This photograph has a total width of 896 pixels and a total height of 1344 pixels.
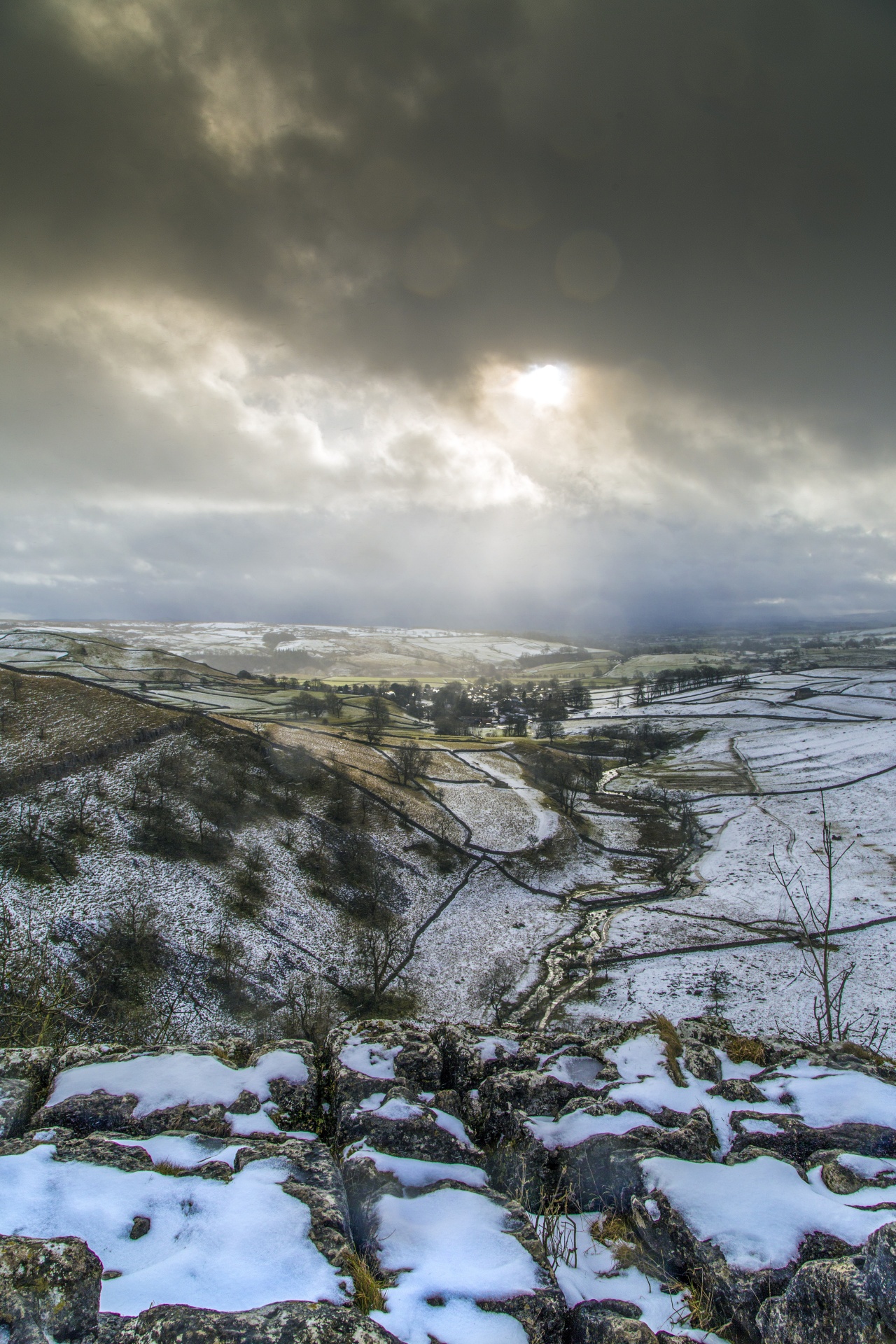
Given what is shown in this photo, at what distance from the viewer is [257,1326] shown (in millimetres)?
4129

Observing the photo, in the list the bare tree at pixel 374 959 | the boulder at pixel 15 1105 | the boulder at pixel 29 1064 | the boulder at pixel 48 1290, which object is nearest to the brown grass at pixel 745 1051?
the boulder at pixel 48 1290

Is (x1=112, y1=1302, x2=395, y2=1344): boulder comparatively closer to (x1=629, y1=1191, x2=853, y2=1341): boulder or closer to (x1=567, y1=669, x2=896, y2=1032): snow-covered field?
(x1=629, y1=1191, x2=853, y2=1341): boulder

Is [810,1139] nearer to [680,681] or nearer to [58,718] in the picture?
[58,718]

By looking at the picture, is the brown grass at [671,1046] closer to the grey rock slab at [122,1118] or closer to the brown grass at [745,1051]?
the brown grass at [745,1051]

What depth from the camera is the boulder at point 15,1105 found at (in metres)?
7.23

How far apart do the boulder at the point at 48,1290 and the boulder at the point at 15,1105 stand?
14.9 ft

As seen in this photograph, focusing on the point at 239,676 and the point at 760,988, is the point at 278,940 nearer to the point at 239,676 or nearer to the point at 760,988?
the point at 760,988

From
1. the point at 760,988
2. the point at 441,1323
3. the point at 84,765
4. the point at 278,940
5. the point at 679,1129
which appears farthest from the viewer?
the point at 84,765

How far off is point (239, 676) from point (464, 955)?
99917mm

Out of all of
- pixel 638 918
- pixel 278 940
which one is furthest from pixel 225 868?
pixel 638 918

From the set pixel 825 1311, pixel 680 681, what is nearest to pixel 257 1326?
pixel 825 1311

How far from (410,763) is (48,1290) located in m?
59.8

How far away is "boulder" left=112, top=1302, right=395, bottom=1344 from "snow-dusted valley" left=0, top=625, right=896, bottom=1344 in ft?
0.12

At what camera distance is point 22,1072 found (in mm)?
8320
